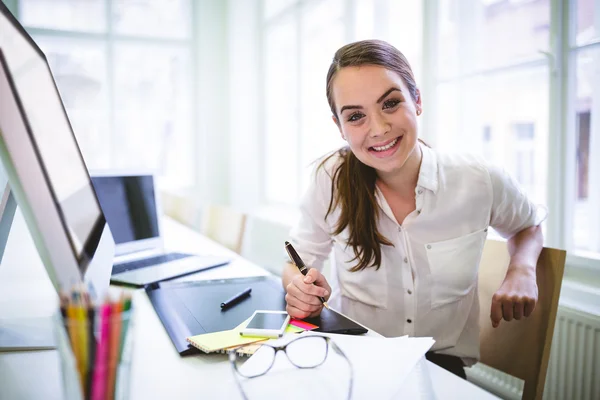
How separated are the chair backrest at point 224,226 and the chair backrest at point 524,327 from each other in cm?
111

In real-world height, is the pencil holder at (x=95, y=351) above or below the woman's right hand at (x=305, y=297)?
above

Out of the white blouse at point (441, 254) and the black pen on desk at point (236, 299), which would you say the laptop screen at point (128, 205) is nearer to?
the black pen on desk at point (236, 299)

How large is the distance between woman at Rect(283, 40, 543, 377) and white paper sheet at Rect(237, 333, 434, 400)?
17.3 inches

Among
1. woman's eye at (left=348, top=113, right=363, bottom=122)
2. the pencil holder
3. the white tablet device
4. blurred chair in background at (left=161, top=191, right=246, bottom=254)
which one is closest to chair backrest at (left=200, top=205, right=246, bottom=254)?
blurred chair in background at (left=161, top=191, right=246, bottom=254)

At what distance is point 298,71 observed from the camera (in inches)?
156

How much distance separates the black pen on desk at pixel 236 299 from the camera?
1.03 meters

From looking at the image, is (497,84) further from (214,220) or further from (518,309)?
(214,220)

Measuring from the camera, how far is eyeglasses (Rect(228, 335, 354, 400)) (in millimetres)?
699

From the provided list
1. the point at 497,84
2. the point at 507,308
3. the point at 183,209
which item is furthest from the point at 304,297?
the point at 183,209

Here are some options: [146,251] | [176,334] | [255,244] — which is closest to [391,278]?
[176,334]

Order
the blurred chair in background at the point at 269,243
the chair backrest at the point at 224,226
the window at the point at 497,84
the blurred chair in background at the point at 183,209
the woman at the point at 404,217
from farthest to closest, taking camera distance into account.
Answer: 1. the blurred chair in background at the point at 269,243
2. the blurred chair in background at the point at 183,209
3. the chair backrest at the point at 224,226
4. the window at the point at 497,84
5. the woman at the point at 404,217

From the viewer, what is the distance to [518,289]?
1000 millimetres

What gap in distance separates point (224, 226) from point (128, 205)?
0.61 meters

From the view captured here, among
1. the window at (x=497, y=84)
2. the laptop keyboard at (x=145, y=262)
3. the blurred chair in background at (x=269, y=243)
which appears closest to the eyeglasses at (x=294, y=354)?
the laptop keyboard at (x=145, y=262)
